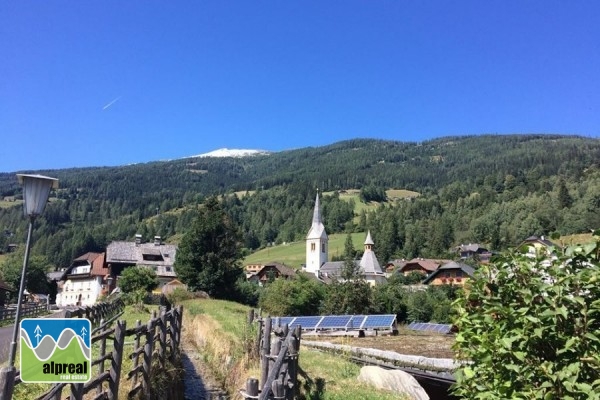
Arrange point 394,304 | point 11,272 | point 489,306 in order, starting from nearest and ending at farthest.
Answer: point 489,306 < point 394,304 < point 11,272

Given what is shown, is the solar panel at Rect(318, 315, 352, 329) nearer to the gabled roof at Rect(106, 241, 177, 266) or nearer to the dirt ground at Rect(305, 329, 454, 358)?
the dirt ground at Rect(305, 329, 454, 358)

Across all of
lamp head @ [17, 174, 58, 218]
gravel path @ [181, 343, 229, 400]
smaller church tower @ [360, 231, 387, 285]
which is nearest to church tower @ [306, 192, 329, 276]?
smaller church tower @ [360, 231, 387, 285]

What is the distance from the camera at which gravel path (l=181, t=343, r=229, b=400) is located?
14.4 metres

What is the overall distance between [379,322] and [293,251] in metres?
124

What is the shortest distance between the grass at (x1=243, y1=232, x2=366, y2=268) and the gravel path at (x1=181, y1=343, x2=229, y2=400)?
112 m

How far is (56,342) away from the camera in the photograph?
3.45 m

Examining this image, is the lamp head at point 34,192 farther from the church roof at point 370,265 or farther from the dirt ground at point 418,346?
the church roof at point 370,265

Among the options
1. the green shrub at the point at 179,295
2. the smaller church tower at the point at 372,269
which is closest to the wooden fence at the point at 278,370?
the green shrub at the point at 179,295

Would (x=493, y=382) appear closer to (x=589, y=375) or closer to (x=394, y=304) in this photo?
(x=589, y=375)

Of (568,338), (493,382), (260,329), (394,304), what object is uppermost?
(568,338)

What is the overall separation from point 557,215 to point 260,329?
12876 cm

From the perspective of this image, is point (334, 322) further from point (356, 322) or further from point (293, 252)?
point (293, 252)

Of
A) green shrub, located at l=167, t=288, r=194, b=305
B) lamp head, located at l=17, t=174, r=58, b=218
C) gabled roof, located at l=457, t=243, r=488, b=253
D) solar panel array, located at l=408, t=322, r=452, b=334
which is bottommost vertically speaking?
solar panel array, located at l=408, t=322, r=452, b=334

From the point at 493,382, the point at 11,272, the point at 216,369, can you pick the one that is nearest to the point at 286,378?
the point at 493,382
